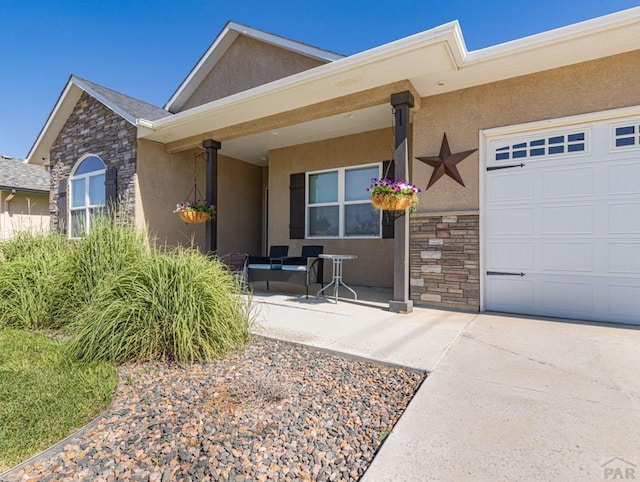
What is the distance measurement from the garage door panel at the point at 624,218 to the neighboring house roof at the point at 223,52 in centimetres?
425

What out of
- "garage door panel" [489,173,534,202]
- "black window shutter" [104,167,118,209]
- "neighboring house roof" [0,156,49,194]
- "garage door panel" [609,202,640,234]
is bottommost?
"garage door panel" [609,202,640,234]

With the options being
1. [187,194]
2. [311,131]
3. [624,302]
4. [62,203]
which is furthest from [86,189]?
[624,302]

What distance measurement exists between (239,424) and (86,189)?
8382mm

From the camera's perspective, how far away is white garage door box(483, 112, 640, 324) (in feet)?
12.6

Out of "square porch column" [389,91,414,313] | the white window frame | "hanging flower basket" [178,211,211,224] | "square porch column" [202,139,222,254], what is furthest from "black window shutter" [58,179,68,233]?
"square porch column" [389,91,414,313]

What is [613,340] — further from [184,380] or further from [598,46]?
[184,380]

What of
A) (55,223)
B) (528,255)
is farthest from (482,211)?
(55,223)

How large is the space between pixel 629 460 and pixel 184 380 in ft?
8.26

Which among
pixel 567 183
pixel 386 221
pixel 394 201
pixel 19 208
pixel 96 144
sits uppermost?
pixel 96 144

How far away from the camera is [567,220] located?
4.11m

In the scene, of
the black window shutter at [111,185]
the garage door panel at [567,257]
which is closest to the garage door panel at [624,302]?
the garage door panel at [567,257]

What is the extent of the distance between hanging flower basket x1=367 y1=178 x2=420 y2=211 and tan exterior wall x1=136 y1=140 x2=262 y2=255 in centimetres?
361

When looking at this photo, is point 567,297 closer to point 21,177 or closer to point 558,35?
point 558,35

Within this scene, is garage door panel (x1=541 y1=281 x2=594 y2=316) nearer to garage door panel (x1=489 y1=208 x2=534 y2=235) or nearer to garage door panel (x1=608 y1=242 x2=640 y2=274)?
garage door panel (x1=608 y1=242 x2=640 y2=274)
